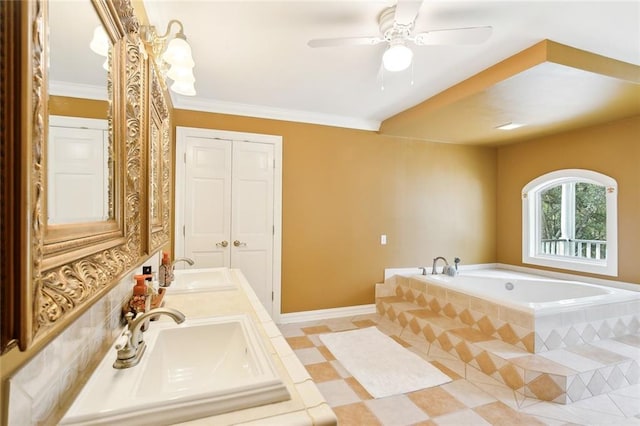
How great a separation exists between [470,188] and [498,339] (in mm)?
2531

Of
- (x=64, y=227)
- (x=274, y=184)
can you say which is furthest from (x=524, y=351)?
(x=64, y=227)

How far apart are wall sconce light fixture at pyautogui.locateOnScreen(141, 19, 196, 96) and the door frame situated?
1545mm

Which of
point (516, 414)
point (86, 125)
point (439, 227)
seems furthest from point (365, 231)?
point (86, 125)

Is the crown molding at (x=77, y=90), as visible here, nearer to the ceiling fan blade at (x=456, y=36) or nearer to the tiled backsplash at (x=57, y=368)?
the tiled backsplash at (x=57, y=368)

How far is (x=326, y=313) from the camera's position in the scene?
143 inches

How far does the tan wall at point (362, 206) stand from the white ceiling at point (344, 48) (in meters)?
0.63

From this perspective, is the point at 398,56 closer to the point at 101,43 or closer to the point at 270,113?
the point at 101,43

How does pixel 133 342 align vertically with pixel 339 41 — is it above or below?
below

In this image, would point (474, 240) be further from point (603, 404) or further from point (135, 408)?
point (135, 408)

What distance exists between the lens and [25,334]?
442 mm

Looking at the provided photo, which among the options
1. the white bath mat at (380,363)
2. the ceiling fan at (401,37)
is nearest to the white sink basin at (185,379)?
the white bath mat at (380,363)

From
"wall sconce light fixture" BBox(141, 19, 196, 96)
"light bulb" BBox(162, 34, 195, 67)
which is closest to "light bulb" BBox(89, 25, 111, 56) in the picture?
"wall sconce light fixture" BBox(141, 19, 196, 96)

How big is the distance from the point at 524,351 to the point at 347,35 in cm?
265

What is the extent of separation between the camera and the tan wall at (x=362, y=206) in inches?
139
